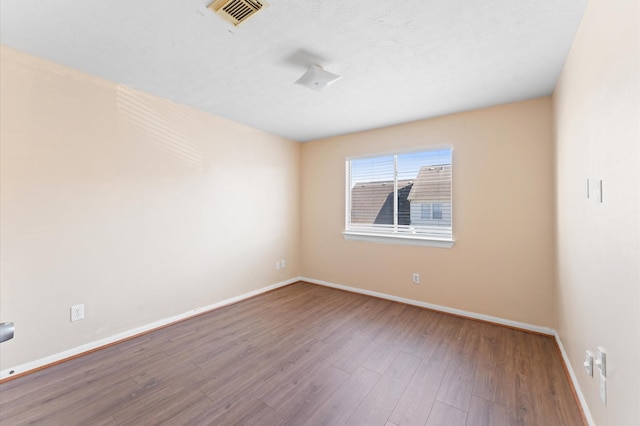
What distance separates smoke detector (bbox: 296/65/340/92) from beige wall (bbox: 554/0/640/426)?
155cm

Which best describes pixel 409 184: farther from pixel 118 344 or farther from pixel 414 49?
pixel 118 344

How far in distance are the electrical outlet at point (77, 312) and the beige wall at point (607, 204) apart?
3.44 metres

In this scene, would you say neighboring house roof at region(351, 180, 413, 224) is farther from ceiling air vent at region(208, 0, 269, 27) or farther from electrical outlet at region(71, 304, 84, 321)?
electrical outlet at region(71, 304, 84, 321)

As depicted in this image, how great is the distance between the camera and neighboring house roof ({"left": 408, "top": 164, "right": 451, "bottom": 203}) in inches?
126

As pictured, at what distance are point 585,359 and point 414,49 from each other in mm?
2283

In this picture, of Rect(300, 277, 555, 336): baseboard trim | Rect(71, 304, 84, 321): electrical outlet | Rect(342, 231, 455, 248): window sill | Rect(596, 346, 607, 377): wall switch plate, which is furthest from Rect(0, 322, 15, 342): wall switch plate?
Rect(300, 277, 555, 336): baseboard trim

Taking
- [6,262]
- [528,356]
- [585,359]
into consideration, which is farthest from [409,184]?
[6,262]

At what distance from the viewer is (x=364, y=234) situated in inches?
149

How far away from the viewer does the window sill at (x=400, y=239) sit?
10.3 ft

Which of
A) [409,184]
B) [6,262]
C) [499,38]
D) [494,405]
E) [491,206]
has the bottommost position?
[494,405]

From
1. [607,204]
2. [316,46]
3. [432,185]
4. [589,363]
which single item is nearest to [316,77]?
[316,46]

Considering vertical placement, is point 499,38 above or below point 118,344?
above

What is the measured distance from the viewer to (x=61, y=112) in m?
2.14

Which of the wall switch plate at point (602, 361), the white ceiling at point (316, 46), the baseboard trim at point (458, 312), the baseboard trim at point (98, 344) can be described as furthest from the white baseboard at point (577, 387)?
the baseboard trim at point (98, 344)
